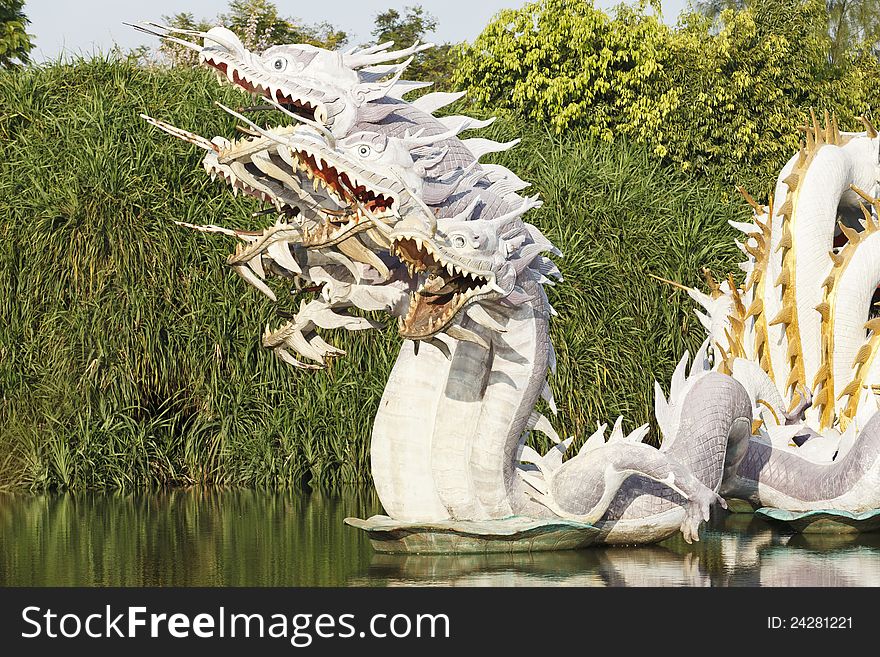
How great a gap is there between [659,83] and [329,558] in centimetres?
1136

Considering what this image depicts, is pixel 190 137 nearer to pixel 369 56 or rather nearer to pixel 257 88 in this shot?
pixel 257 88

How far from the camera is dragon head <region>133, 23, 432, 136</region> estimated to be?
579 cm

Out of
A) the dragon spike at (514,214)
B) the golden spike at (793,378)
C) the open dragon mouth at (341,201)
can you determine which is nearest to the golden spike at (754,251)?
the golden spike at (793,378)

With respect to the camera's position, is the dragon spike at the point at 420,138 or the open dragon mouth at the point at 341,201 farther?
the dragon spike at the point at 420,138

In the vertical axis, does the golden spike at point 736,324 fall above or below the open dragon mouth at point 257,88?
below

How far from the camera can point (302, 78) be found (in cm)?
587

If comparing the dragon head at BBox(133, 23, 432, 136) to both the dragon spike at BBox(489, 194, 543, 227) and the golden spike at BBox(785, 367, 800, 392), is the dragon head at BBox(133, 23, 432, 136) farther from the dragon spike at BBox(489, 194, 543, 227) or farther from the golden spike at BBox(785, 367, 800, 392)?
the golden spike at BBox(785, 367, 800, 392)

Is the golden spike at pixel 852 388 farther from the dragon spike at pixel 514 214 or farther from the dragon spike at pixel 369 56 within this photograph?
the dragon spike at pixel 369 56

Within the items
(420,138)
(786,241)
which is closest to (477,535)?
(420,138)

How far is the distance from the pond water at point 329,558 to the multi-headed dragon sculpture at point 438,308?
8.0 inches

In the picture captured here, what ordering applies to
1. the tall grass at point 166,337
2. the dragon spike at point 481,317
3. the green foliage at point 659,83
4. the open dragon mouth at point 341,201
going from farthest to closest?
the green foliage at point 659,83 → the tall grass at point 166,337 → the dragon spike at point 481,317 → the open dragon mouth at point 341,201

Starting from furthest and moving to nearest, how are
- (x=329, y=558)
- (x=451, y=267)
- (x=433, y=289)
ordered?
(x=329, y=558) → (x=433, y=289) → (x=451, y=267)

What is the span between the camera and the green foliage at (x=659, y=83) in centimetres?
1586

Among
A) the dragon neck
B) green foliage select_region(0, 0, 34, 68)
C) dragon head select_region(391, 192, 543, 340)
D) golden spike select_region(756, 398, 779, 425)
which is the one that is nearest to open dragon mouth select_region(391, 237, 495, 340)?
dragon head select_region(391, 192, 543, 340)
